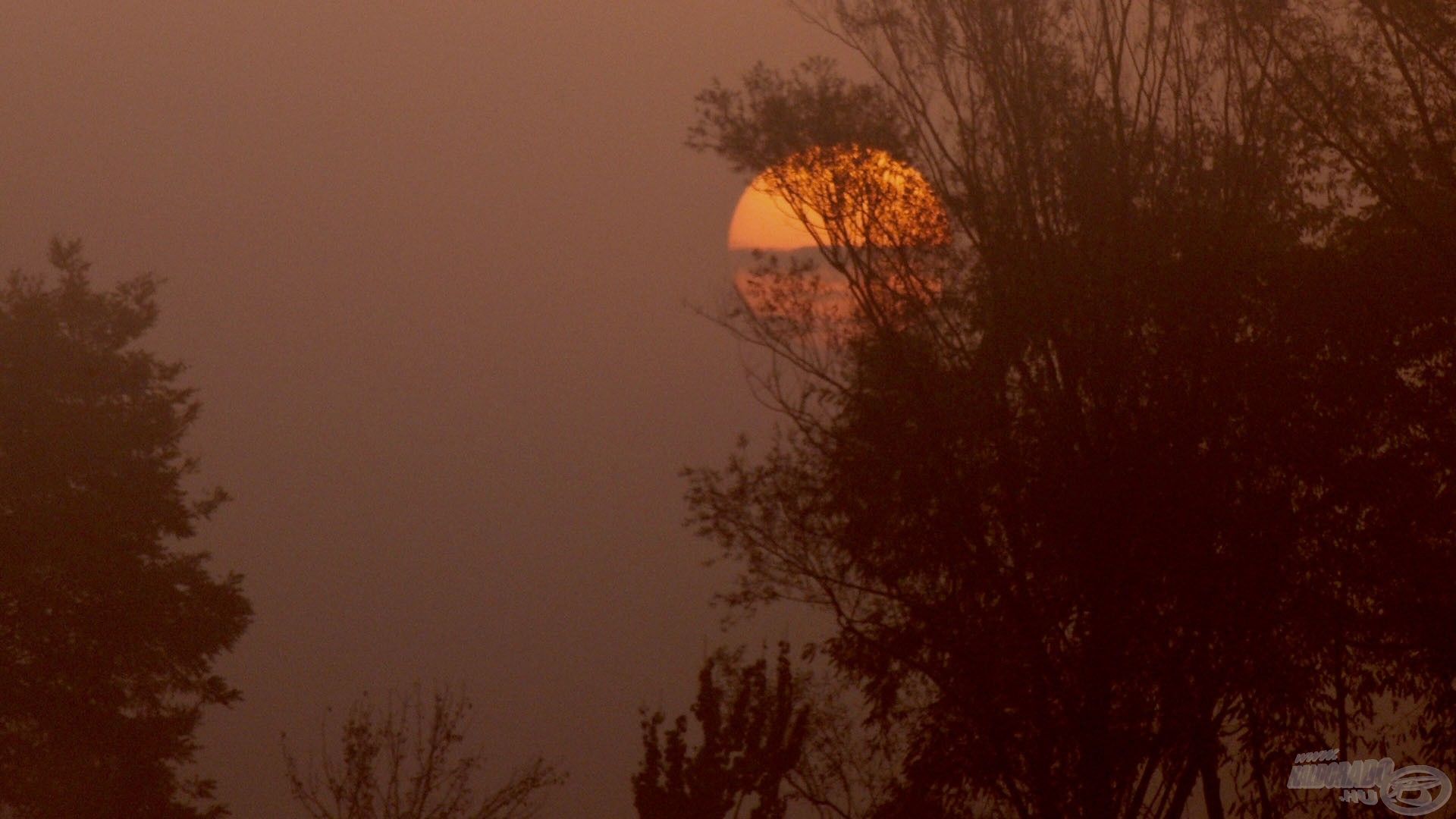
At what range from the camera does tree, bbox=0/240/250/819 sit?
2741 cm

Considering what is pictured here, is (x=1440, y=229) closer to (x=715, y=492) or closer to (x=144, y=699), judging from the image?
(x=715, y=492)

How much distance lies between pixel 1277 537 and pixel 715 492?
550 centimetres

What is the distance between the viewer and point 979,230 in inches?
585

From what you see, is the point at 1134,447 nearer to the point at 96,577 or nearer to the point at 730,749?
the point at 730,749

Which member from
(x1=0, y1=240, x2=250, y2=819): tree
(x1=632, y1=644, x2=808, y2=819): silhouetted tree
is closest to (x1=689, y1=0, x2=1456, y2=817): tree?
(x1=632, y1=644, x2=808, y2=819): silhouetted tree

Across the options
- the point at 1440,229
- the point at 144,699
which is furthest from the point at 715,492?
the point at 144,699

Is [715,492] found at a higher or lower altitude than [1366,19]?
lower

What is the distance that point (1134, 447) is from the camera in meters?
13.1

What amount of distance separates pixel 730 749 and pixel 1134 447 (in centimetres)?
907

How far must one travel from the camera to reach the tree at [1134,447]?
12.8m

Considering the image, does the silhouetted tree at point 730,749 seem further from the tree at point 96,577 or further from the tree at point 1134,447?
the tree at point 96,577

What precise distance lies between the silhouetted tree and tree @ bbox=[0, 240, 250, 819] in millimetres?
13151

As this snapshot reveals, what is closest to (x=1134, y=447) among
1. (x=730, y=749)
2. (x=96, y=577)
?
(x=730, y=749)

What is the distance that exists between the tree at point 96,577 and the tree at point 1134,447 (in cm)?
1765
